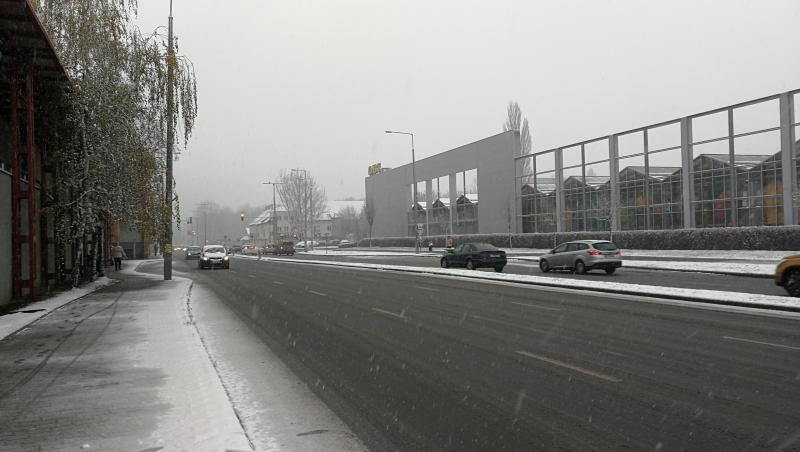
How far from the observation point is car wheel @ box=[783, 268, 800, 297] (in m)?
14.5

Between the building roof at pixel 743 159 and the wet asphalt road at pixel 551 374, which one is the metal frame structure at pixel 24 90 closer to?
the wet asphalt road at pixel 551 374

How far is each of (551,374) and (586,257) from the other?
18.3 m

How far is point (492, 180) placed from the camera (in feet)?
198

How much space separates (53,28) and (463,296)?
1721cm

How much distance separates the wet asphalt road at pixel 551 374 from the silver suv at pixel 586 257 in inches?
411

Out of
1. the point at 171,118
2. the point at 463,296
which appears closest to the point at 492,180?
the point at 171,118

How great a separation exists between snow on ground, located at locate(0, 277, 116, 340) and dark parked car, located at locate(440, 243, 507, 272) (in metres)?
16.0

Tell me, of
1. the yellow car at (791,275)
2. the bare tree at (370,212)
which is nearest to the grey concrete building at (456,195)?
the bare tree at (370,212)

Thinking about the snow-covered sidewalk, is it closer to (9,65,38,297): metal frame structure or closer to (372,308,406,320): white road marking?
(372,308,406,320): white road marking

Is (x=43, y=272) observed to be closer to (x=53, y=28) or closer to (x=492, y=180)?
(x=53, y=28)

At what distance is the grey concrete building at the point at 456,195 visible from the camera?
5800 cm


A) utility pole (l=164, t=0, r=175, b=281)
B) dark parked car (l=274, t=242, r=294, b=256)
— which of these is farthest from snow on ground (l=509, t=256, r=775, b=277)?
dark parked car (l=274, t=242, r=294, b=256)

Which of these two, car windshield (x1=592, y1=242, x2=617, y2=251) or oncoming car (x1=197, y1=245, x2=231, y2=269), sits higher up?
car windshield (x1=592, y1=242, x2=617, y2=251)

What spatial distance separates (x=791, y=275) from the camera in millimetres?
14578
